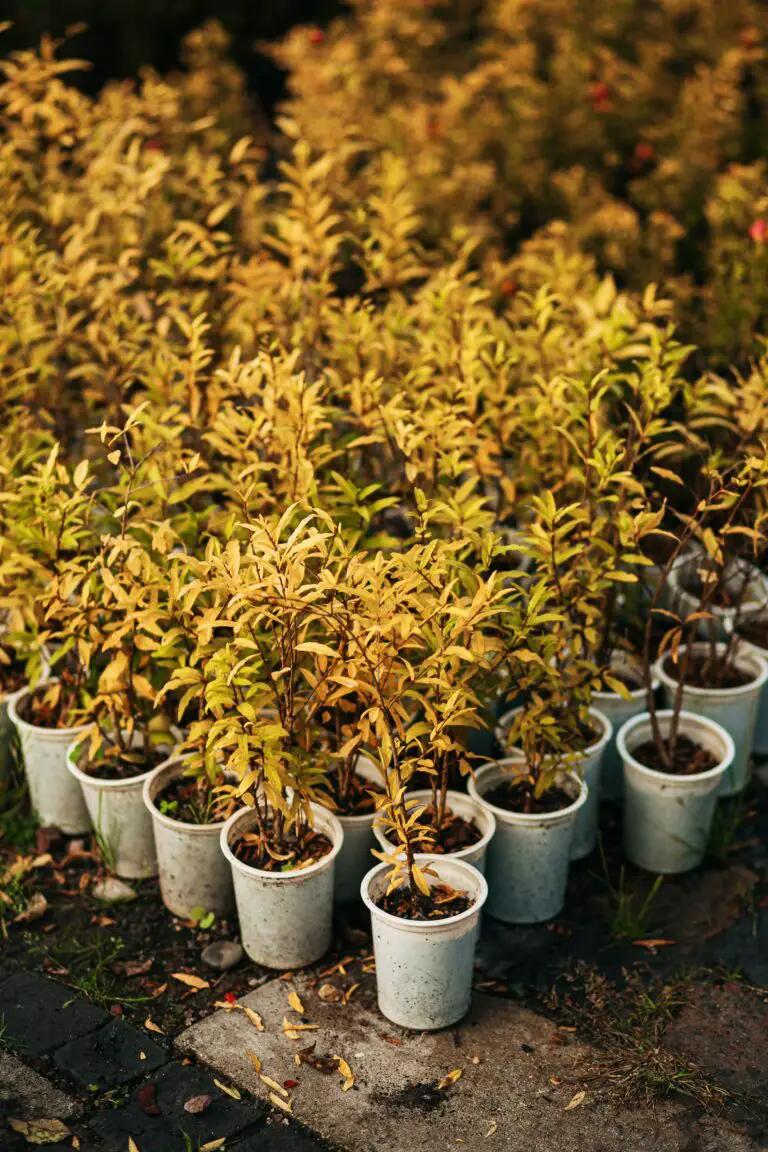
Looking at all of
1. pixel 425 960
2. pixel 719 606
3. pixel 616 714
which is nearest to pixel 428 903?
pixel 425 960

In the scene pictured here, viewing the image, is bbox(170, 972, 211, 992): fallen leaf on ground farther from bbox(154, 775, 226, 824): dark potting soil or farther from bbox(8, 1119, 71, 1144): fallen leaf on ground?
bbox(8, 1119, 71, 1144): fallen leaf on ground

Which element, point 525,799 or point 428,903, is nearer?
point 428,903

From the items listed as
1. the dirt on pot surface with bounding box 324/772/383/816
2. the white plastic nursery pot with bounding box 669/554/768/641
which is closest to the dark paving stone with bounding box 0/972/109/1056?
the dirt on pot surface with bounding box 324/772/383/816

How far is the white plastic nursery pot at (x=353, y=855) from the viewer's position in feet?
10.7

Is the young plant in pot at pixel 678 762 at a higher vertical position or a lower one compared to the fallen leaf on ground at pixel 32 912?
higher

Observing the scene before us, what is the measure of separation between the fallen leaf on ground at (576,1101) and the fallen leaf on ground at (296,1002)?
0.66m

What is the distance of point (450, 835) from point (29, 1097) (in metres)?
1.16

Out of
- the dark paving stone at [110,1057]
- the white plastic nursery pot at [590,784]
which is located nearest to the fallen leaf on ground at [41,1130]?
the dark paving stone at [110,1057]

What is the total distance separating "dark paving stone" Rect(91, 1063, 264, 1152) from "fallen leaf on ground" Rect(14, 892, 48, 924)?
2.36ft

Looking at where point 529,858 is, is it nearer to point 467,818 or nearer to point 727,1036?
point 467,818

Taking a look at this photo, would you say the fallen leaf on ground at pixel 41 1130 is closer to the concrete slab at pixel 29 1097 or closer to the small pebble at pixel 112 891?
the concrete slab at pixel 29 1097

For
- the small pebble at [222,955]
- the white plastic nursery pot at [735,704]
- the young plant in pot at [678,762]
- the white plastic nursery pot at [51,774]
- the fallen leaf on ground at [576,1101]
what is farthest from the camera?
the white plastic nursery pot at [735,704]

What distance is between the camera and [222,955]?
10.4 ft

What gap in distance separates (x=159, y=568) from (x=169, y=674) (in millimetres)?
329
